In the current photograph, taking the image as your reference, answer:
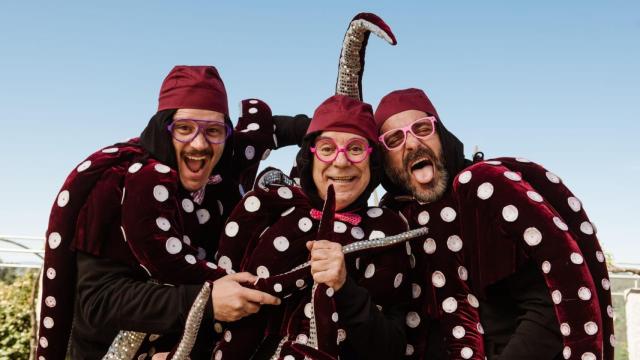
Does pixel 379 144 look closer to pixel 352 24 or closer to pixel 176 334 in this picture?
pixel 352 24

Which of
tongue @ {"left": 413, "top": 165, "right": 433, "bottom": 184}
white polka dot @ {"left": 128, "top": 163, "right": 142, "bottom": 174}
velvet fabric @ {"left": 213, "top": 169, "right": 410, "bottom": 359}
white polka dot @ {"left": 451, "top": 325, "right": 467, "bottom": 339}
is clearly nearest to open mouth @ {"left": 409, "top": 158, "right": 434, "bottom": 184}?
tongue @ {"left": 413, "top": 165, "right": 433, "bottom": 184}

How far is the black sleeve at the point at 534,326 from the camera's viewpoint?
2.81m

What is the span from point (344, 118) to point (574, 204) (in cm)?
111

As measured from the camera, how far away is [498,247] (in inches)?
113

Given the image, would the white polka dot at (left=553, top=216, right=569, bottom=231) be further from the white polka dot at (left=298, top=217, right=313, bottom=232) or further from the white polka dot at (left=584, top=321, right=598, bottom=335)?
the white polka dot at (left=298, top=217, right=313, bottom=232)

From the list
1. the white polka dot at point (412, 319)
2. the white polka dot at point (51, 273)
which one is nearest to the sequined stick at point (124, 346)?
the white polka dot at point (51, 273)

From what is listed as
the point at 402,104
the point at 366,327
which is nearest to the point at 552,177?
the point at 402,104

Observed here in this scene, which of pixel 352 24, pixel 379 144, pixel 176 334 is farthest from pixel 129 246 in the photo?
pixel 352 24

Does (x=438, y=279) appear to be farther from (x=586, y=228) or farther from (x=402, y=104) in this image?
(x=402, y=104)

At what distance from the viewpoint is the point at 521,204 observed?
2812 mm

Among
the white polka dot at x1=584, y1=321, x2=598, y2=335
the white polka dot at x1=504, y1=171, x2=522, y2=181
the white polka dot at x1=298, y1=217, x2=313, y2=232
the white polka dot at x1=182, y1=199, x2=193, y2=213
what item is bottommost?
the white polka dot at x1=584, y1=321, x2=598, y2=335

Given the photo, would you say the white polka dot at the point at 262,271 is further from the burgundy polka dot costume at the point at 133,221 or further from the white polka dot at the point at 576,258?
the white polka dot at the point at 576,258

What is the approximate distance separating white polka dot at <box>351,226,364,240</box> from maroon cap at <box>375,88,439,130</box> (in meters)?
0.61

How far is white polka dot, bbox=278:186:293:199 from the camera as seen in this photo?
2.93 metres
